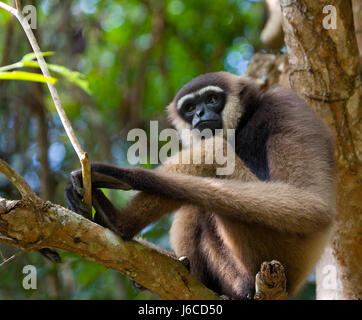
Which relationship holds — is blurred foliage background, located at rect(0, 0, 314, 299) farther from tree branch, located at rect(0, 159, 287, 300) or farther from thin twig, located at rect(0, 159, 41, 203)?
thin twig, located at rect(0, 159, 41, 203)

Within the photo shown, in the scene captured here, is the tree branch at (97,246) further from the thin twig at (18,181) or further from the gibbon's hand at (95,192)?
the gibbon's hand at (95,192)

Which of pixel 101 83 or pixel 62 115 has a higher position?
pixel 101 83

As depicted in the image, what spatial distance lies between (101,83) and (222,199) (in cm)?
711

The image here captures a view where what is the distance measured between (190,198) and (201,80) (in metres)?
2.41

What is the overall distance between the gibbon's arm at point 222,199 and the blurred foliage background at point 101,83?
291cm

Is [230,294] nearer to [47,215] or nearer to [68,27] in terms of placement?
[47,215]

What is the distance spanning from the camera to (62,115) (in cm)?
378

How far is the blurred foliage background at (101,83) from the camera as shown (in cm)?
812

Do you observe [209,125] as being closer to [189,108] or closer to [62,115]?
[189,108]

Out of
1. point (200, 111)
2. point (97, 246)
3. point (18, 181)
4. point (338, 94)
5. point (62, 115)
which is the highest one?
point (338, 94)

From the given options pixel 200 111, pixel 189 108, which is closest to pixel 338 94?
pixel 200 111

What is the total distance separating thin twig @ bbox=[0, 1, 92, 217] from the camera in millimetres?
3705

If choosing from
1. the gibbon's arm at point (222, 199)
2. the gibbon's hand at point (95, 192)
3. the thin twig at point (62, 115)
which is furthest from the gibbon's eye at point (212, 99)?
the thin twig at point (62, 115)
